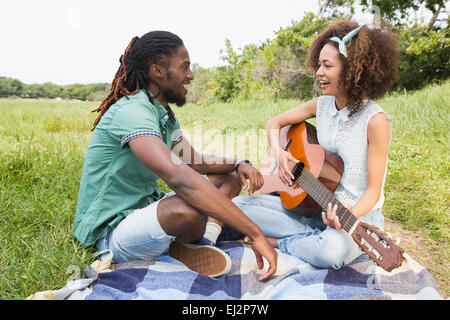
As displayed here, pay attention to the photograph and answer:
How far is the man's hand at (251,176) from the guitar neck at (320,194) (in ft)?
0.93

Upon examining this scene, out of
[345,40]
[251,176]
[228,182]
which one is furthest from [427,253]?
[345,40]

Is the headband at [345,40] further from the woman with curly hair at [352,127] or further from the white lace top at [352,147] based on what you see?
the white lace top at [352,147]

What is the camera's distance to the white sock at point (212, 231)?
2.39 metres

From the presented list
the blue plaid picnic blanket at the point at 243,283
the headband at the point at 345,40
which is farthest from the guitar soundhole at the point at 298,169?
the headband at the point at 345,40

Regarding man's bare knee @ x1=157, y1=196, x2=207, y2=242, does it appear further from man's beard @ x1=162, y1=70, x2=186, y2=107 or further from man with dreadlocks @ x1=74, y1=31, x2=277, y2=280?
man's beard @ x1=162, y1=70, x2=186, y2=107

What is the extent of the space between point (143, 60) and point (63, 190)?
1.57 m

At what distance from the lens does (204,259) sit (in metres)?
2.17

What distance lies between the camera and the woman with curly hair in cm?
210

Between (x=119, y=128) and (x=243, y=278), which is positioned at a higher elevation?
(x=119, y=128)

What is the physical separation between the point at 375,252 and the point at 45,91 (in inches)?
404

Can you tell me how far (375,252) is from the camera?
1.92 metres

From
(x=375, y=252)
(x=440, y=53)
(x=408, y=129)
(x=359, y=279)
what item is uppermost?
(x=440, y=53)

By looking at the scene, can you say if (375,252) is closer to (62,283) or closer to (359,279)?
(359,279)
